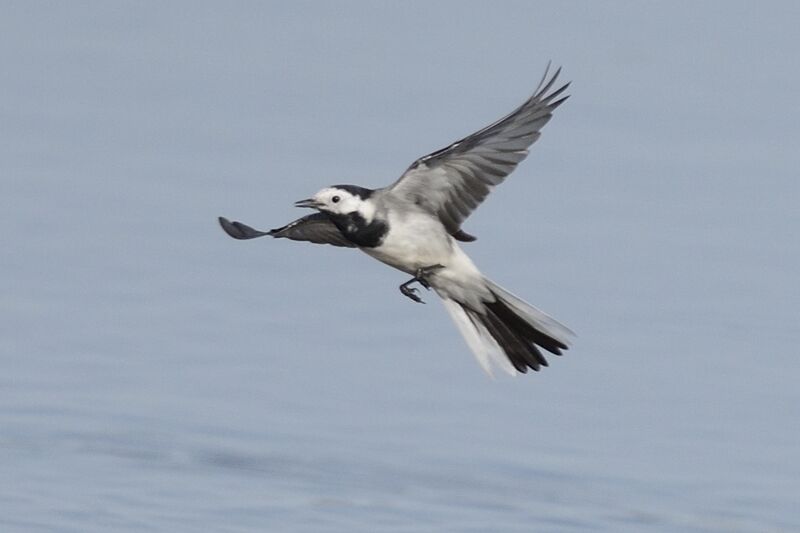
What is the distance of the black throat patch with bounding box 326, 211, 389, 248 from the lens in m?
11.6

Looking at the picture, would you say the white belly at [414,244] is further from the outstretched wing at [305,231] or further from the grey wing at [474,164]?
the outstretched wing at [305,231]

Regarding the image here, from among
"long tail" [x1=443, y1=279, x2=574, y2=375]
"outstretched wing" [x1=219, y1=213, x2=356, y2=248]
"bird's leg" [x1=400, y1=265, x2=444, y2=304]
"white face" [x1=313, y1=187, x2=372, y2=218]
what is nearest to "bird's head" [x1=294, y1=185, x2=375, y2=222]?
"white face" [x1=313, y1=187, x2=372, y2=218]

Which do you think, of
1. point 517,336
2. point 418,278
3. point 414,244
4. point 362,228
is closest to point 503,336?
point 517,336

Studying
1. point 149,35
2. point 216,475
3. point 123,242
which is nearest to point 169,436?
point 216,475

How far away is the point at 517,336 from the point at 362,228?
1.33m

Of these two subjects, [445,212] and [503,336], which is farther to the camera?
[503,336]

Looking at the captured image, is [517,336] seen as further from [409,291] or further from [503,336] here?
[409,291]

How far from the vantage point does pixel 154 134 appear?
785 inches

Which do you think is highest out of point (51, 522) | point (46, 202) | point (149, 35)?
point (149, 35)

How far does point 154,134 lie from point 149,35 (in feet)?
9.46

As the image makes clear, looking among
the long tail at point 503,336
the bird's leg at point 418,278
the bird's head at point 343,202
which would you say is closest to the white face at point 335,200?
the bird's head at point 343,202

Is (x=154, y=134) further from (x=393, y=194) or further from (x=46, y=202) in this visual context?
(x=393, y=194)

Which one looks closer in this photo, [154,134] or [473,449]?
[473,449]

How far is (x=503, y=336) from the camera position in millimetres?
12586
